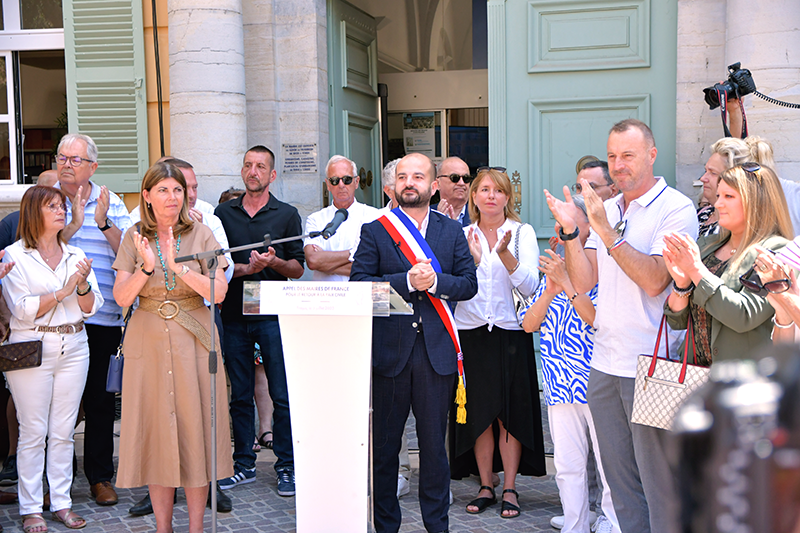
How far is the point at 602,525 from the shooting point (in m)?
4.07

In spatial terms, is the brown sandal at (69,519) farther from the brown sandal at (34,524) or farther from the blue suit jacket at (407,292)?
the blue suit jacket at (407,292)

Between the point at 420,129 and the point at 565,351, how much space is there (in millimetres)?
6724

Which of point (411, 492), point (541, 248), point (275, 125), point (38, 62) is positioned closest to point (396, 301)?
point (411, 492)

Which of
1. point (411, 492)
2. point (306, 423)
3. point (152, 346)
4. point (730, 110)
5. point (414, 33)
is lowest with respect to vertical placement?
point (411, 492)

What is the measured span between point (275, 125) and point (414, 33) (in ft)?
18.2

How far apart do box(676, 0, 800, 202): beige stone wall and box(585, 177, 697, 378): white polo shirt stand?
2777 mm

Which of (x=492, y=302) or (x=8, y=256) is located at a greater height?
(x=8, y=256)

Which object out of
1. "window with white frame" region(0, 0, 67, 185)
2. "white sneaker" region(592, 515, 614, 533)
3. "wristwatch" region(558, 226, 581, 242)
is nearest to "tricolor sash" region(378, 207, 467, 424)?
"wristwatch" region(558, 226, 581, 242)

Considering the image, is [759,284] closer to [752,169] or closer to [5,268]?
[752,169]

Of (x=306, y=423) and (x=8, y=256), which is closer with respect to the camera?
(x=306, y=423)

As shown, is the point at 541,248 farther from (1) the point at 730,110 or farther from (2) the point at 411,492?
(2) the point at 411,492

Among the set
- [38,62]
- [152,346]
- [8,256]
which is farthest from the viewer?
[38,62]

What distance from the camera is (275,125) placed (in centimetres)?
713

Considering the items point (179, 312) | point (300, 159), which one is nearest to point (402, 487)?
point (179, 312)
